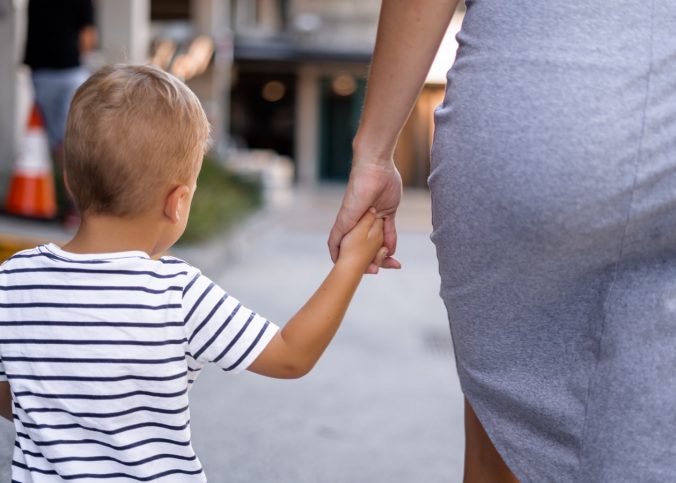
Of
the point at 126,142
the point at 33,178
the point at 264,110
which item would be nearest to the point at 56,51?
the point at 33,178

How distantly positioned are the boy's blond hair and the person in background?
16.1 feet

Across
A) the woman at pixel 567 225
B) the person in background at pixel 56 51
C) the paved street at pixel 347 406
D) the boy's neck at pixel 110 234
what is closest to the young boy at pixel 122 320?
the boy's neck at pixel 110 234

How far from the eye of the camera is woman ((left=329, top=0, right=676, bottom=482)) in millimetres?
1198

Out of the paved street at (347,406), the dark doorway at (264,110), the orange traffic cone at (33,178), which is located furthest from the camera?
the dark doorway at (264,110)

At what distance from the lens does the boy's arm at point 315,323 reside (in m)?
1.61

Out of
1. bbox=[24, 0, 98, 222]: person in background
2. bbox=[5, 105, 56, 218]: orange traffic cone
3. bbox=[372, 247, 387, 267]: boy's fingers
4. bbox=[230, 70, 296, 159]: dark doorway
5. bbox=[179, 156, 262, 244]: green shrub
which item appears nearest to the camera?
bbox=[372, 247, 387, 267]: boy's fingers

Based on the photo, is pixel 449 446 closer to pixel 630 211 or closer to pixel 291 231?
pixel 630 211

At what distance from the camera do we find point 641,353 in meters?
1.22

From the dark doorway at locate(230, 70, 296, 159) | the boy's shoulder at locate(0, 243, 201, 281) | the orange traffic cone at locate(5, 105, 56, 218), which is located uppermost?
the boy's shoulder at locate(0, 243, 201, 281)

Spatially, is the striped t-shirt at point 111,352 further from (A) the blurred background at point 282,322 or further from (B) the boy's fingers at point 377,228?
(A) the blurred background at point 282,322

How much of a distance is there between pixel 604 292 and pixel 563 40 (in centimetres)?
34

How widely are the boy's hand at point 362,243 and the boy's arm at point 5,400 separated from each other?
2.13 ft

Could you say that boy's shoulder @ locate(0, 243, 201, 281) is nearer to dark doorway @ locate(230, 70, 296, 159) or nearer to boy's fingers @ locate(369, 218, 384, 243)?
boy's fingers @ locate(369, 218, 384, 243)

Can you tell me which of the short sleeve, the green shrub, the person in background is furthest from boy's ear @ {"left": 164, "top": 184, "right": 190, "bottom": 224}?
the green shrub
